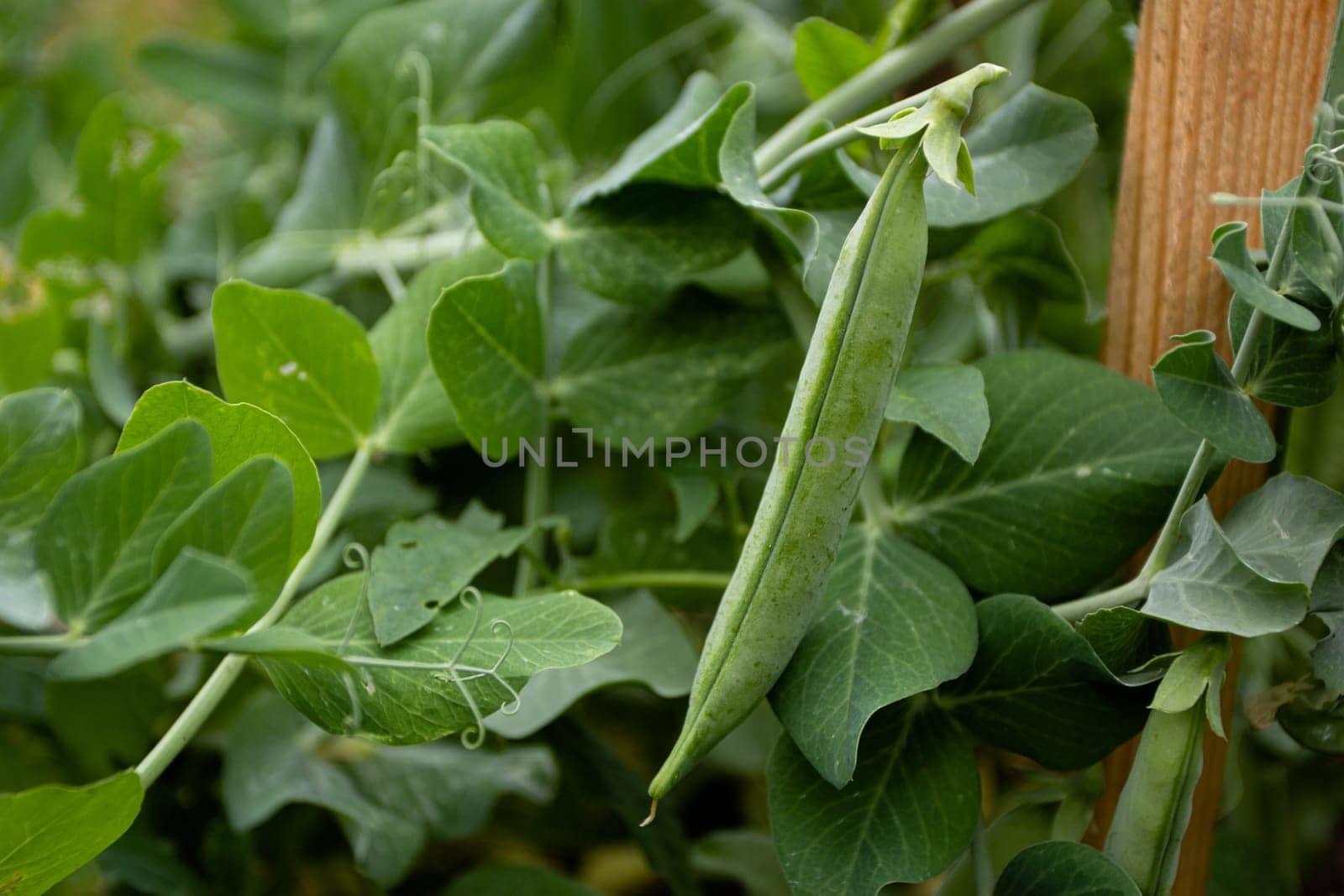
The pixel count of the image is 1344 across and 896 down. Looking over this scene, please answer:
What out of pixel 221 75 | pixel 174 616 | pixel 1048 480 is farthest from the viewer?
pixel 221 75

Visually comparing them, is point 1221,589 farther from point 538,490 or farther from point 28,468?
point 28,468

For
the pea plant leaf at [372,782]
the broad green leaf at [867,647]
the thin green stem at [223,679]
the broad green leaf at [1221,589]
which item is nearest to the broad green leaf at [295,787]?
the pea plant leaf at [372,782]

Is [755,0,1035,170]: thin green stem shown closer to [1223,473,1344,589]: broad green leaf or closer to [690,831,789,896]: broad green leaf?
[1223,473,1344,589]: broad green leaf

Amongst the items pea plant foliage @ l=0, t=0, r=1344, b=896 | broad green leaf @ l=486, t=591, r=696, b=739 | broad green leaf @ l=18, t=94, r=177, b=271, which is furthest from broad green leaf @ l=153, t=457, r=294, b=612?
broad green leaf @ l=18, t=94, r=177, b=271

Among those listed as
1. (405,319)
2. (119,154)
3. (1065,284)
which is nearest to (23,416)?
(405,319)

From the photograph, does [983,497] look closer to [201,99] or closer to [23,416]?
[23,416]

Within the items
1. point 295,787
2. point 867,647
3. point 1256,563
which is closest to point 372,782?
point 295,787

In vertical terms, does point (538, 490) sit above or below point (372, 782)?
above

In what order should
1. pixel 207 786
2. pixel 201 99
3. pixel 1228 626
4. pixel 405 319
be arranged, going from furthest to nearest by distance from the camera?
pixel 201 99
pixel 207 786
pixel 405 319
pixel 1228 626
